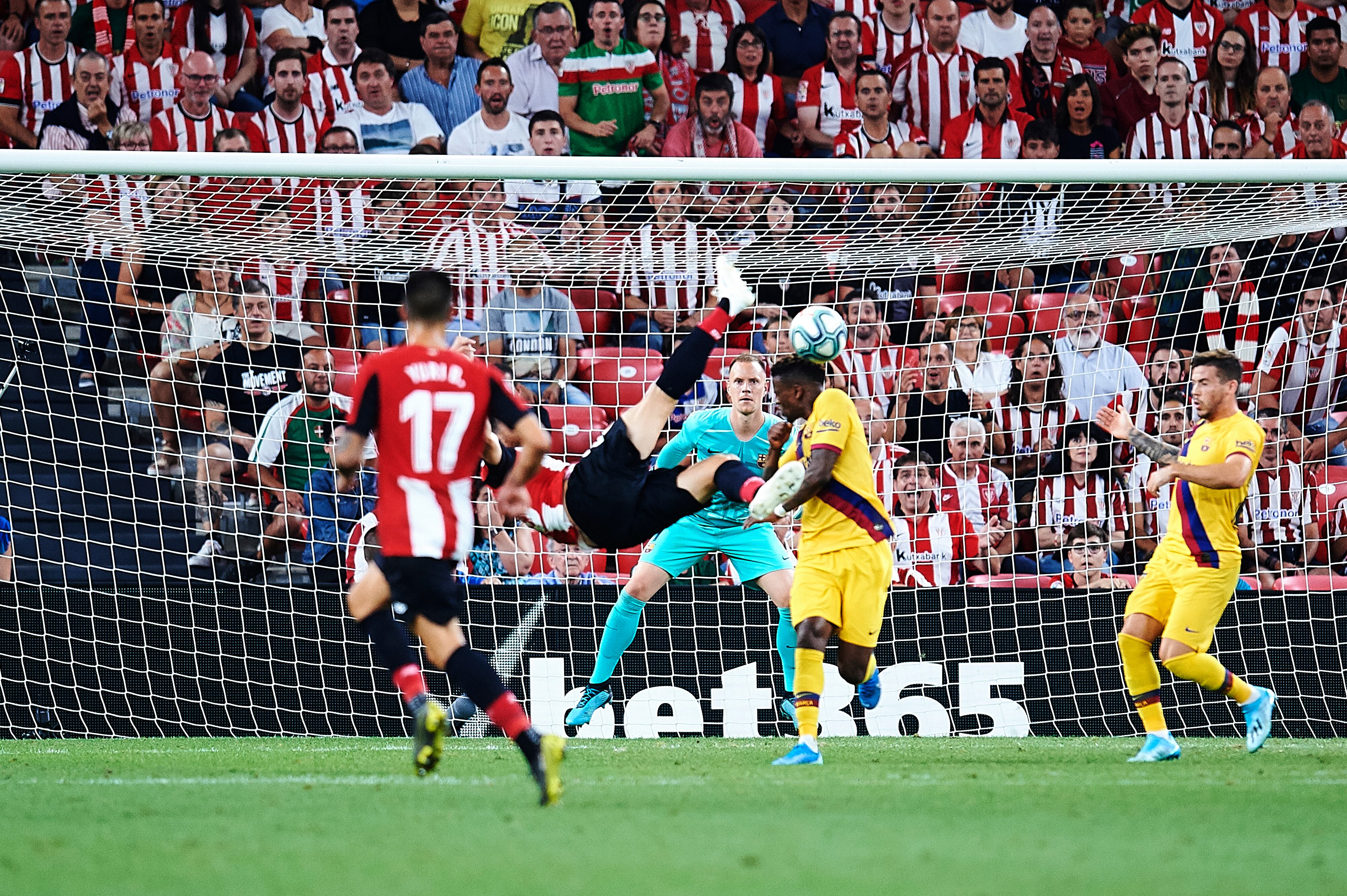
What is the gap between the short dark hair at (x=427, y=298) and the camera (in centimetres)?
516

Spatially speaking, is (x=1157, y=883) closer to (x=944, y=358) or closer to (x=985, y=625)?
(x=985, y=625)

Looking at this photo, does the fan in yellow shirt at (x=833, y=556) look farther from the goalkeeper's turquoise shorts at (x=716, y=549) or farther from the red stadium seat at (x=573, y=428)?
the red stadium seat at (x=573, y=428)

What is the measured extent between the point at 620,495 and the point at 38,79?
22.7ft

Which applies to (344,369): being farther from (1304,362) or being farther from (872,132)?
(1304,362)

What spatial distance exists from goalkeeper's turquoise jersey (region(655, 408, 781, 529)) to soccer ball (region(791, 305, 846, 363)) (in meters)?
1.24

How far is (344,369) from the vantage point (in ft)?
32.7

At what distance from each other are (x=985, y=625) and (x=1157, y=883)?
565 centimetres

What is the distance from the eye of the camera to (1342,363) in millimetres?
10383

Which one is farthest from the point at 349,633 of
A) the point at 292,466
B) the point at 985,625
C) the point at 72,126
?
the point at 72,126

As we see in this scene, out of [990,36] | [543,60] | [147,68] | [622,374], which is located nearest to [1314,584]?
[622,374]

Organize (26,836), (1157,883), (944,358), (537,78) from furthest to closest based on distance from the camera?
(537,78), (944,358), (26,836), (1157,883)

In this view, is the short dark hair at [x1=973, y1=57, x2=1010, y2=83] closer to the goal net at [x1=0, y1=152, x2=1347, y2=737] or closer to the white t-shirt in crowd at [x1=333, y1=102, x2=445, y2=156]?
the goal net at [x1=0, y1=152, x2=1347, y2=737]

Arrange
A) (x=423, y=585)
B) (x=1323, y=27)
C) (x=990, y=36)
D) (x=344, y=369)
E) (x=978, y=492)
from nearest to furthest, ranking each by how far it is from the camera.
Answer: (x=423, y=585) → (x=978, y=492) → (x=344, y=369) → (x=990, y=36) → (x=1323, y=27)

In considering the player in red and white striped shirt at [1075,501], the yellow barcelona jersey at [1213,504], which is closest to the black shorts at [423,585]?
the yellow barcelona jersey at [1213,504]
